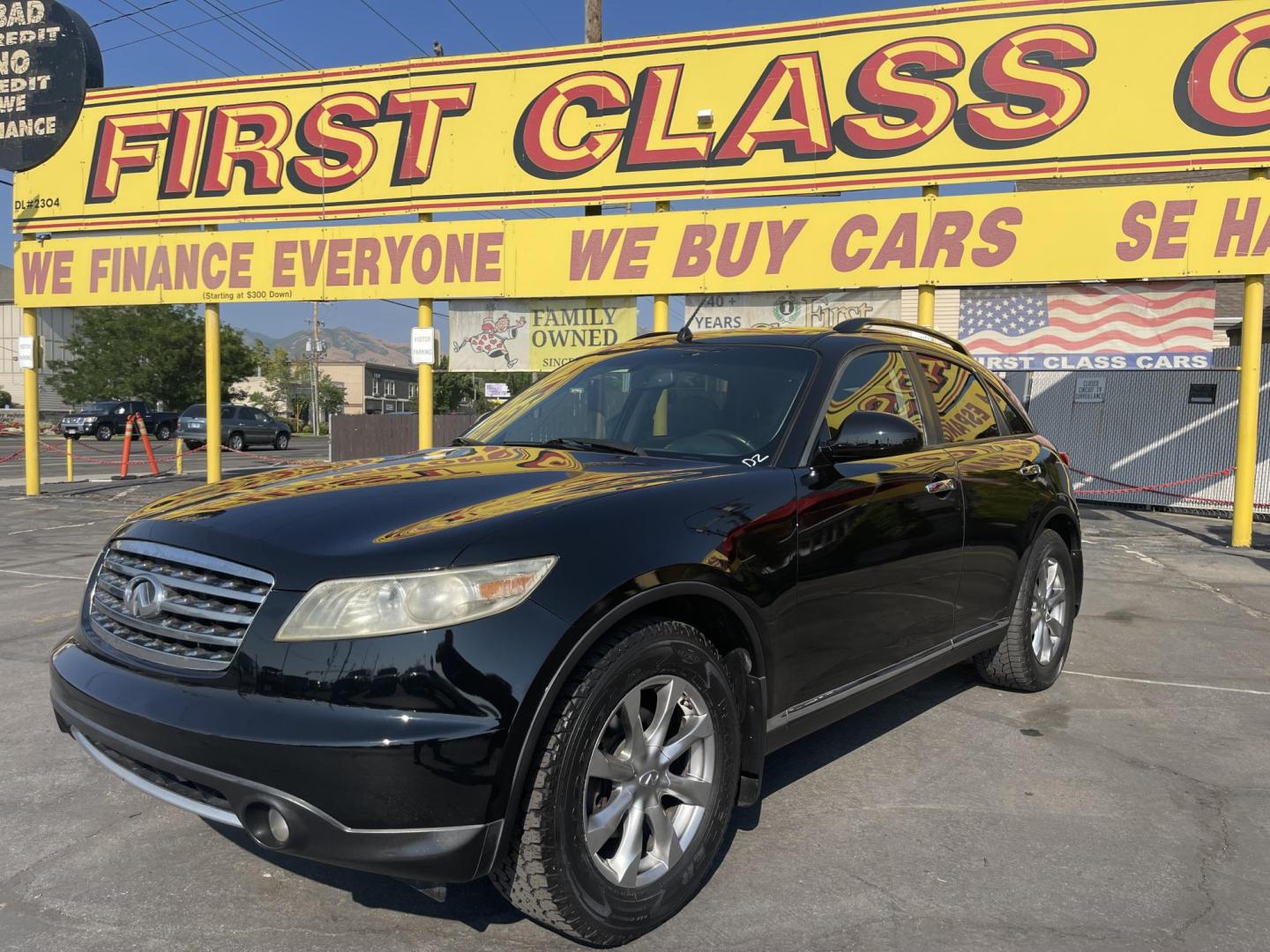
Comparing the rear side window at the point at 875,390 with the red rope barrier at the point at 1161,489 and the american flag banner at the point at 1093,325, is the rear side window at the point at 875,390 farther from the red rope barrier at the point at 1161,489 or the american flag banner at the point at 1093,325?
the red rope barrier at the point at 1161,489

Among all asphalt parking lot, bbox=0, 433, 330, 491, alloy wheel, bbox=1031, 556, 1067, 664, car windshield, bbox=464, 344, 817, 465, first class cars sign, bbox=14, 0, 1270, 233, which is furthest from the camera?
asphalt parking lot, bbox=0, 433, 330, 491

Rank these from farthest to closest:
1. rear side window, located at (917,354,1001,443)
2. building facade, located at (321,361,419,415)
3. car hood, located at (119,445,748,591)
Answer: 1. building facade, located at (321,361,419,415)
2. rear side window, located at (917,354,1001,443)
3. car hood, located at (119,445,748,591)

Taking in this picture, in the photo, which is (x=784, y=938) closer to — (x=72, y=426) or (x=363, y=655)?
(x=363, y=655)

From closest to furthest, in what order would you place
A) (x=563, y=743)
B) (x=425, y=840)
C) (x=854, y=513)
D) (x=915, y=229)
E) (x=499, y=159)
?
(x=425, y=840) < (x=563, y=743) < (x=854, y=513) < (x=915, y=229) < (x=499, y=159)

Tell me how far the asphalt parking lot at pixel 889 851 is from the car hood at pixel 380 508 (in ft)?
3.54

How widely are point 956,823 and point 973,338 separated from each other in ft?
28.8

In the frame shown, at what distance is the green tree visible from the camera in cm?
5022

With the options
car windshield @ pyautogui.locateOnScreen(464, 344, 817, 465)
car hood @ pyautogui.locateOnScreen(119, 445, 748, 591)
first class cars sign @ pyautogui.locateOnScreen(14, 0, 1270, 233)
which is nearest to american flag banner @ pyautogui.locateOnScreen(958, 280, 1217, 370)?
first class cars sign @ pyautogui.locateOnScreen(14, 0, 1270, 233)

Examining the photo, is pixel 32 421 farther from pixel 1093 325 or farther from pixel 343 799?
pixel 343 799

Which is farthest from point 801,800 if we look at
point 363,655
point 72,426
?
point 72,426

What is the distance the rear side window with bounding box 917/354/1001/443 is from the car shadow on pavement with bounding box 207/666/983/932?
1.38 meters

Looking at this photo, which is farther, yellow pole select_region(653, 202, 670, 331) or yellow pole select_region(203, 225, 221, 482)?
yellow pole select_region(203, 225, 221, 482)

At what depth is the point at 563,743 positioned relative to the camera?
233cm

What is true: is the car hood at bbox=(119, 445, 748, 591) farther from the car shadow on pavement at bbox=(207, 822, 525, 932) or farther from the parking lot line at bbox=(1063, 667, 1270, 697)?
the parking lot line at bbox=(1063, 667, 1270, 697)
